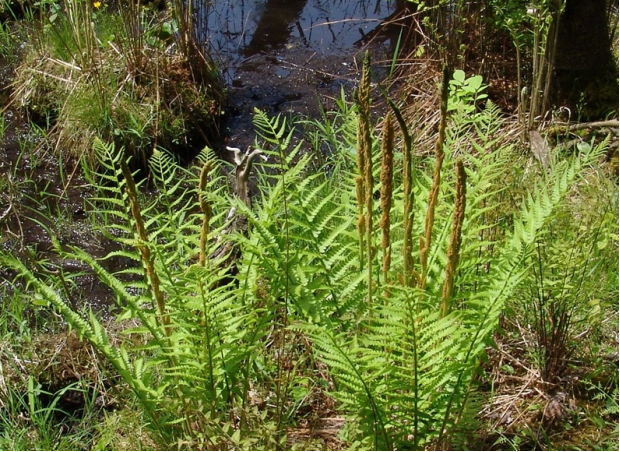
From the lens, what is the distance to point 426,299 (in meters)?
1.94

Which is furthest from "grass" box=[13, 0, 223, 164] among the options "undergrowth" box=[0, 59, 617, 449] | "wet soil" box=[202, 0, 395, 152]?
"undergrowth" box=[0, 59, 617, 449]

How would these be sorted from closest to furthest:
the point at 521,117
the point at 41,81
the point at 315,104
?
the point at 521,117
the point at 41,81
the point at 315,104

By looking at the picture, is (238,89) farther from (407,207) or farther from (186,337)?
(407,207)

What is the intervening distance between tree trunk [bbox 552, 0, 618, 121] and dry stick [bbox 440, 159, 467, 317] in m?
2.62

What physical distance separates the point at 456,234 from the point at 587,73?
294 centimetres

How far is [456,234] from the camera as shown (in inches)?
63.2

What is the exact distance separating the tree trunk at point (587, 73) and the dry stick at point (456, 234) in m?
2.62

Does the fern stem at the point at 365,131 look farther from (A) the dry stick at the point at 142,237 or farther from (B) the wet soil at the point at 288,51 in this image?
(B) the wet soil at the point at 288,51

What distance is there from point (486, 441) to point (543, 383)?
28 centimetres

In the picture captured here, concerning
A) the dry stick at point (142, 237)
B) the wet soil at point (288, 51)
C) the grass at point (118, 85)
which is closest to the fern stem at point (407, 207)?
the dry stick at point (142, 237)

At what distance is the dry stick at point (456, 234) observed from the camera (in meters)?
1.52

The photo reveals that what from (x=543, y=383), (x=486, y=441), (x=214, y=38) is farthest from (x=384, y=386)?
(x=214, y=38)

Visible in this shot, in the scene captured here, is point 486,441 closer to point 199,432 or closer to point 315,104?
point 199,432

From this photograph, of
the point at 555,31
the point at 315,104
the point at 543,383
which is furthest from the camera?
the point at 315,104
